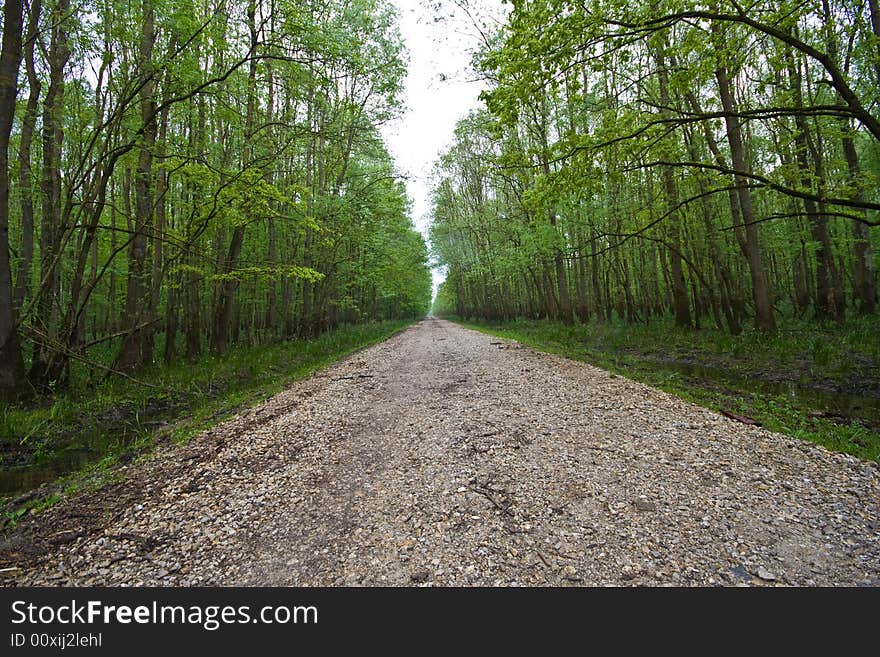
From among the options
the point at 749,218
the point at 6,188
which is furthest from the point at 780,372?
the point at 6,188

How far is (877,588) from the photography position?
2.09 meters

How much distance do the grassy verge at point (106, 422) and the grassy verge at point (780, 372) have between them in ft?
28.2

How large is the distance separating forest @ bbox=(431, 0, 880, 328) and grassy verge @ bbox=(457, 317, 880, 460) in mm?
1729

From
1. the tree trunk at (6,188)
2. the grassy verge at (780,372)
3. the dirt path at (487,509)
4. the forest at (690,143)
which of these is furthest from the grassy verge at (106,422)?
the grassy verge at (780,372)

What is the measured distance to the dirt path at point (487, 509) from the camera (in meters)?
2.37

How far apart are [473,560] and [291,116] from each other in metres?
16.3

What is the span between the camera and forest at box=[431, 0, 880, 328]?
18.1 feet

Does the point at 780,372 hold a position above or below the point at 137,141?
below

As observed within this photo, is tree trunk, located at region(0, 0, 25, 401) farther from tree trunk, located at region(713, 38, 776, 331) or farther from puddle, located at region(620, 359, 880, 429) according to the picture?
tree trunk, located at region(713, 38, 776, 331)

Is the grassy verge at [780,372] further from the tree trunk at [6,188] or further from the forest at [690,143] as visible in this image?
the tree trunk at [6,188]

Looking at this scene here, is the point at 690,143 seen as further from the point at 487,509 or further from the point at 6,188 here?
the point at 6,188

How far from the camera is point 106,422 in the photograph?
22.2 feet

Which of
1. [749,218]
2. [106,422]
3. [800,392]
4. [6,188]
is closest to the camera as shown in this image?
[6,188]

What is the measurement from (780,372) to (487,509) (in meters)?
9.38
